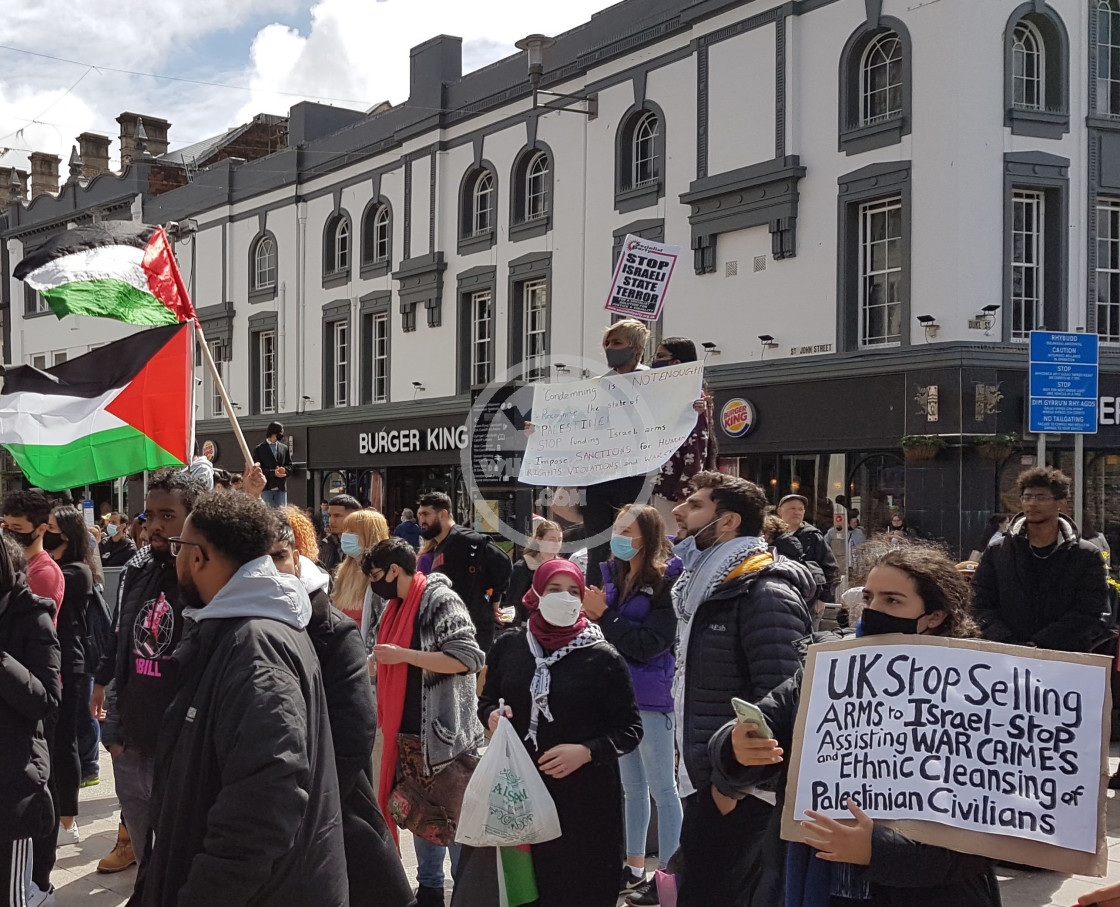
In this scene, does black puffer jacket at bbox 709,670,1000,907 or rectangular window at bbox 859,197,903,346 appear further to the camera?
rectangular window at bbox 859,197,903,346

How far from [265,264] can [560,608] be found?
97.8 feet

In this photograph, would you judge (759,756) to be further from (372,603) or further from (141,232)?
(141,232)

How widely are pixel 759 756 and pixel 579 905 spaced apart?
191cm

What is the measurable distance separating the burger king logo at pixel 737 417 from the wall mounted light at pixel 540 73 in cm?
654

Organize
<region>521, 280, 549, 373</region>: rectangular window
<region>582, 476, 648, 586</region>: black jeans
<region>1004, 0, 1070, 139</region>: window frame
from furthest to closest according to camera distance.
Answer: <region>521, 280, 549, 373</region>: rectangular window → <region>1004, 0, 1070, 139</region>: window frame → <region>582, 476, 648, 586</region>: black jeans

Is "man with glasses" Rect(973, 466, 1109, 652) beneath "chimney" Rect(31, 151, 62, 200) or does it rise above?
beneath

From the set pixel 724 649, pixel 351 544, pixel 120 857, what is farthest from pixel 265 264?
pixel 724 649

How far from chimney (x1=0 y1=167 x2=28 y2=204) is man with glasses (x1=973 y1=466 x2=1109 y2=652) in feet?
147

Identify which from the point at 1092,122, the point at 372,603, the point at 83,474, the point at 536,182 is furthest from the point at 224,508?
the point at 536,182

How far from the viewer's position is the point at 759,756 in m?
3.29

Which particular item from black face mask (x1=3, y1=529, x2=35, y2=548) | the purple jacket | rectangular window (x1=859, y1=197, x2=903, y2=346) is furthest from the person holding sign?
rectangular window (x1=859, y1=197, x2=903, y2=346)

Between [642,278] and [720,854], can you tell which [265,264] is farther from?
[720,854]

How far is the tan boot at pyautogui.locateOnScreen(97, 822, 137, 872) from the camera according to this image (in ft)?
21.5

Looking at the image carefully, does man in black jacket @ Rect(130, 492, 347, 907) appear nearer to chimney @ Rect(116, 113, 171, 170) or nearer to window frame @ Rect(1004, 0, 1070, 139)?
window frame @ Rect(1004, 0, 1070, 139)
